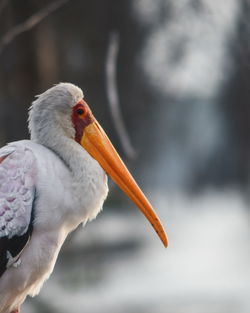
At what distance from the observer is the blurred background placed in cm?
912

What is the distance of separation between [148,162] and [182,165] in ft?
16.2

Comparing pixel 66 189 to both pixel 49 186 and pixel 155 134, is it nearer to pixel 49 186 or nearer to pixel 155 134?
pixel 49 186

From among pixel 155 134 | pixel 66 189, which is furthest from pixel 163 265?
pixel 66 189

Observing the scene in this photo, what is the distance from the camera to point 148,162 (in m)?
15.6

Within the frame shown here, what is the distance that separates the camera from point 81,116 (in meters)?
3.92

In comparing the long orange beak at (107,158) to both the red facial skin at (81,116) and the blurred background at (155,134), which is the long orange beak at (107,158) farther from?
the blurred background at (155,134)

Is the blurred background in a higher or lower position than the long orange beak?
lower

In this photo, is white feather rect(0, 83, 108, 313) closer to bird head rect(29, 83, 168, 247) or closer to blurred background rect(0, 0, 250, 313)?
bird head rect(29, 83, 168, 247)

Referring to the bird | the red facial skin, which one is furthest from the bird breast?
the red facial skin

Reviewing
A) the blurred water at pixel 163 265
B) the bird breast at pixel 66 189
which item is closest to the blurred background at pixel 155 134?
the blurred water at pixel 163 265

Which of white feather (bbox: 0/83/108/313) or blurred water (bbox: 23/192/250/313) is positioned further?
blurred water (bbox: 23/192/250/313)

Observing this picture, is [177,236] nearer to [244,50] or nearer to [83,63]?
[83,63]

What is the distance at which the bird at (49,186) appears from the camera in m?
3.69

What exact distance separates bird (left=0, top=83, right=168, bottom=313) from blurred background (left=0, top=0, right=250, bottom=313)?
232mm
